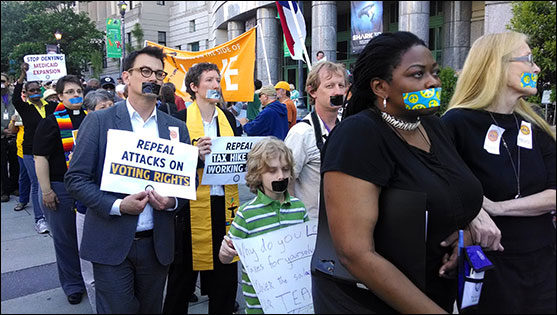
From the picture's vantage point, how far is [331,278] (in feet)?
5.36

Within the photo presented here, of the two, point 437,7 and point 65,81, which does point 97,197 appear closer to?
point 65,81

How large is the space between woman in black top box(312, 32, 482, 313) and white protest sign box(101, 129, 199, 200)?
47.6 inches

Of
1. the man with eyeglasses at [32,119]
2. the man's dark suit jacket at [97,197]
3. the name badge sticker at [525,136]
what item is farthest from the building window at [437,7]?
the man's dark suit jacket at [97,197]

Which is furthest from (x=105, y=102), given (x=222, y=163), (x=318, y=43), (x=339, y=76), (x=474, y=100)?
(x=318, y=43)

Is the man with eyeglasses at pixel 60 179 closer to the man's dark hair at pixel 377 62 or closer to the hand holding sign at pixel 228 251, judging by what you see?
the hand holding sign at pixel 228 251

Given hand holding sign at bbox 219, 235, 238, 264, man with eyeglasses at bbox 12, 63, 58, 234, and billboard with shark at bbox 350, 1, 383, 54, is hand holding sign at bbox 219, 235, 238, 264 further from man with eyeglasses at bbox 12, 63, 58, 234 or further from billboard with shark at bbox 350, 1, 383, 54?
billboard with shark at bbox 350, 1, 383, 54

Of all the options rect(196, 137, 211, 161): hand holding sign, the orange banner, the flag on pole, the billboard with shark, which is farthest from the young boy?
the billboard with shark

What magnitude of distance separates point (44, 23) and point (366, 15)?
19.7 metres

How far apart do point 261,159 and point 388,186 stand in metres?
1.30

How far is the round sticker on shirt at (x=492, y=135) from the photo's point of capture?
2.26 meters

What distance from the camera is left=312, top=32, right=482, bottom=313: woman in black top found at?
148cm

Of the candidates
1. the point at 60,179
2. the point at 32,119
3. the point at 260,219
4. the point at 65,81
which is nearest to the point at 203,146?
the point at 260,219

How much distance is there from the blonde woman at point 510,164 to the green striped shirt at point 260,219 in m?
1.00

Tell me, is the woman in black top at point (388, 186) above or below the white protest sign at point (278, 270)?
above
